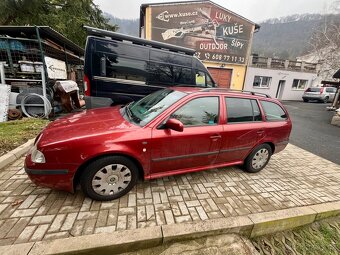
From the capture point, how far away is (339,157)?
5.12m

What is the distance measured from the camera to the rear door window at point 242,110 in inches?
122

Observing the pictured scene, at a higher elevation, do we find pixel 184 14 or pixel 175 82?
pixel 184 14

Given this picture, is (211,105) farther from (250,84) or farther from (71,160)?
(250,84)

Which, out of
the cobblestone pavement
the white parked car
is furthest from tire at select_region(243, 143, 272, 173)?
the white parked car

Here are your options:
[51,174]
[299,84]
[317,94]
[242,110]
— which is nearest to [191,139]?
[242,110]

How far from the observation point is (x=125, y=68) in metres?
5.21

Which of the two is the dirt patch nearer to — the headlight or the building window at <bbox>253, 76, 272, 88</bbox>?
the headlight

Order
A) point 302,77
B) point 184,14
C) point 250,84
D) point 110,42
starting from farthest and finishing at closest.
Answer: point 302,77
point 250,84
point 184,14
point 110,42

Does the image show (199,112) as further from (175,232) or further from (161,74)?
(161,74)

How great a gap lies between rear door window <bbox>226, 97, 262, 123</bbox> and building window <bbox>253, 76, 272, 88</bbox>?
16224 mm

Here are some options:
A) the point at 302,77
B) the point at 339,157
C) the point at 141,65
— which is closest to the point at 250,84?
the point at 302,77

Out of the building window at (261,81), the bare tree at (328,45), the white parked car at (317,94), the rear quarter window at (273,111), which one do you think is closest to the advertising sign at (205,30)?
the building window at (261,81)

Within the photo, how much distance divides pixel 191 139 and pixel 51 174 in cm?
187

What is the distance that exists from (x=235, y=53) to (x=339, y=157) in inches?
512
